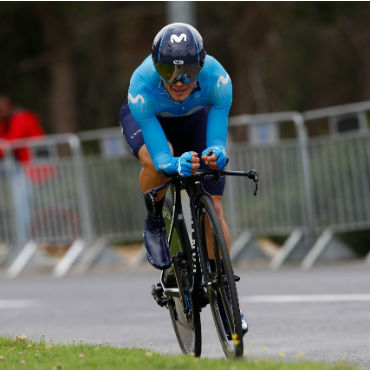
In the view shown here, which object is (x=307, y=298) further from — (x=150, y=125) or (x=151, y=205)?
(x=150, y=125)

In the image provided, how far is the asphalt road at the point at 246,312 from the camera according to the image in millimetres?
7957

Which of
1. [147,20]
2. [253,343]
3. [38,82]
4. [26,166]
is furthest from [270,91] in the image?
[253,343]

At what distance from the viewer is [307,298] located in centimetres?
1073

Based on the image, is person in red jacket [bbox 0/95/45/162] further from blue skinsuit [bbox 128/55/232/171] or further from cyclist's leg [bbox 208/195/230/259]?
blue skinsuit [bbox 128/55/232/171]

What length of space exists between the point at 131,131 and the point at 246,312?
125 inches

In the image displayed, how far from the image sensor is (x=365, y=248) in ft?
47.8

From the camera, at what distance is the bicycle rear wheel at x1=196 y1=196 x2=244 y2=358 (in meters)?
6.23

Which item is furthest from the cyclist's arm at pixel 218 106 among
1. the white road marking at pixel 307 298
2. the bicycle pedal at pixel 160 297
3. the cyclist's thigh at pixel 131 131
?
the white road marking at pixel 307 298

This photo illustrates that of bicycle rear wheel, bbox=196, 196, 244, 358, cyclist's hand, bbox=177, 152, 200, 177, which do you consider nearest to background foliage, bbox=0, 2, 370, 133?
bicycle rear wheel, bbox=196, 196, 244, 358

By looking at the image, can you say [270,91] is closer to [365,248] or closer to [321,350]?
[365,248]

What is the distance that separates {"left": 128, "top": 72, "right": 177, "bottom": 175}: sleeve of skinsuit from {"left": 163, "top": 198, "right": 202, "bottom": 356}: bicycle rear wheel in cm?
57

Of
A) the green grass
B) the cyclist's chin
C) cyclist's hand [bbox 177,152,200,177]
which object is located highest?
the cyclist's chin

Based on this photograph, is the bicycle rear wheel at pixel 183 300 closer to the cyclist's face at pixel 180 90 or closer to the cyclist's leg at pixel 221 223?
the cyclist's leg at pixel 221 223

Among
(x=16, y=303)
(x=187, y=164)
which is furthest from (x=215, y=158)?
(x=16, y=303)
